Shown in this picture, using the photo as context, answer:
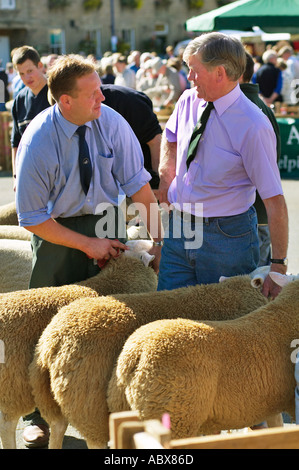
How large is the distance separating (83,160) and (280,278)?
3.27ft

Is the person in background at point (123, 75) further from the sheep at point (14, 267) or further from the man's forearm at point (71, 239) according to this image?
the man's forearm at point (71, 239)

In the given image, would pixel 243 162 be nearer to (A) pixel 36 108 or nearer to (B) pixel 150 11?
(A) pixel 36 108

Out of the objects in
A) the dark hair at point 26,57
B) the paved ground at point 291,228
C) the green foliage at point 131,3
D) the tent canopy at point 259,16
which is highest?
the green foliage at point 131,3

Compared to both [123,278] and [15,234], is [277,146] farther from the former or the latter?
[15,234]

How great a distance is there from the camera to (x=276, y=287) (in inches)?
113

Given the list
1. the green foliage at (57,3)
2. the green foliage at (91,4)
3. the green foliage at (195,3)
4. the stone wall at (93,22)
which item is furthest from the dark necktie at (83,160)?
the green foliage at (195,3)

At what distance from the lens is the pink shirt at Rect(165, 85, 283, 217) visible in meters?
2.82

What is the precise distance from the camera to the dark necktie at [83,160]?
3.00 meters

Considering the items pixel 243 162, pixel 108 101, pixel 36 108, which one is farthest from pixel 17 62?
pixel 243 162

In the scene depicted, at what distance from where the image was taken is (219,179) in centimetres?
295

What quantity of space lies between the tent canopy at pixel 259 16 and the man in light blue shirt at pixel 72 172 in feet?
22.6

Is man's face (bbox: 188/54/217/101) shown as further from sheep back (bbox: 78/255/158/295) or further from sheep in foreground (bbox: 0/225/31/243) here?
sheep in foreground (bbox: 0/225/31/243)

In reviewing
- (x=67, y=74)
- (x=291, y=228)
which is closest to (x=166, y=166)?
(x=67, y=74)
